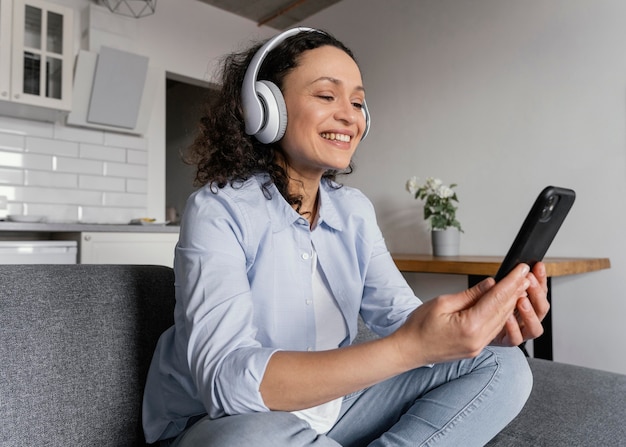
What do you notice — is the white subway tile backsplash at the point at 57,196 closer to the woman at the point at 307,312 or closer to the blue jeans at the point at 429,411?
the woman at the point at 307,312

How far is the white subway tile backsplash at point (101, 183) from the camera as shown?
338cm

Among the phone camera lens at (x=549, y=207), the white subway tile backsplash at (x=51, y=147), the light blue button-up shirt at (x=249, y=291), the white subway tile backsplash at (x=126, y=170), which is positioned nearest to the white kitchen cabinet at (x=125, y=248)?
the white subway tile backsplash at (x=126, y=170)

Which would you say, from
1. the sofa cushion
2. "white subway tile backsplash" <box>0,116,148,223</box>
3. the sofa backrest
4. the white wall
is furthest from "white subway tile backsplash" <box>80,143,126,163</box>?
the sofa cushion

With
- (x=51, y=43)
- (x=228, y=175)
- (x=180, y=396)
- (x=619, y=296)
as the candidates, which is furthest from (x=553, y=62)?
(x=51, y=43)

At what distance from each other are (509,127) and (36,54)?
2738mm

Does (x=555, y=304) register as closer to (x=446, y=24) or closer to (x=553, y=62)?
(x=553, y=62)

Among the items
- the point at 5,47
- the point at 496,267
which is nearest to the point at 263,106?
the point at 496,267

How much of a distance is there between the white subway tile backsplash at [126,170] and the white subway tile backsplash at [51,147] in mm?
226

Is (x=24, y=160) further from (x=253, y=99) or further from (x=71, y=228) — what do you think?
(x=253, y=99)

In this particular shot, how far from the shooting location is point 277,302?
94cm

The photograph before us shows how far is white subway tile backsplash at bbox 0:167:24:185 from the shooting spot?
309 centimetres

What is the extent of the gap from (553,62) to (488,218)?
0.88 m

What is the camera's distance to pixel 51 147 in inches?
128

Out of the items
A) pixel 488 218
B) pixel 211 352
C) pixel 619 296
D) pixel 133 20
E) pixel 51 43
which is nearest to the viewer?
pixel 211 352
